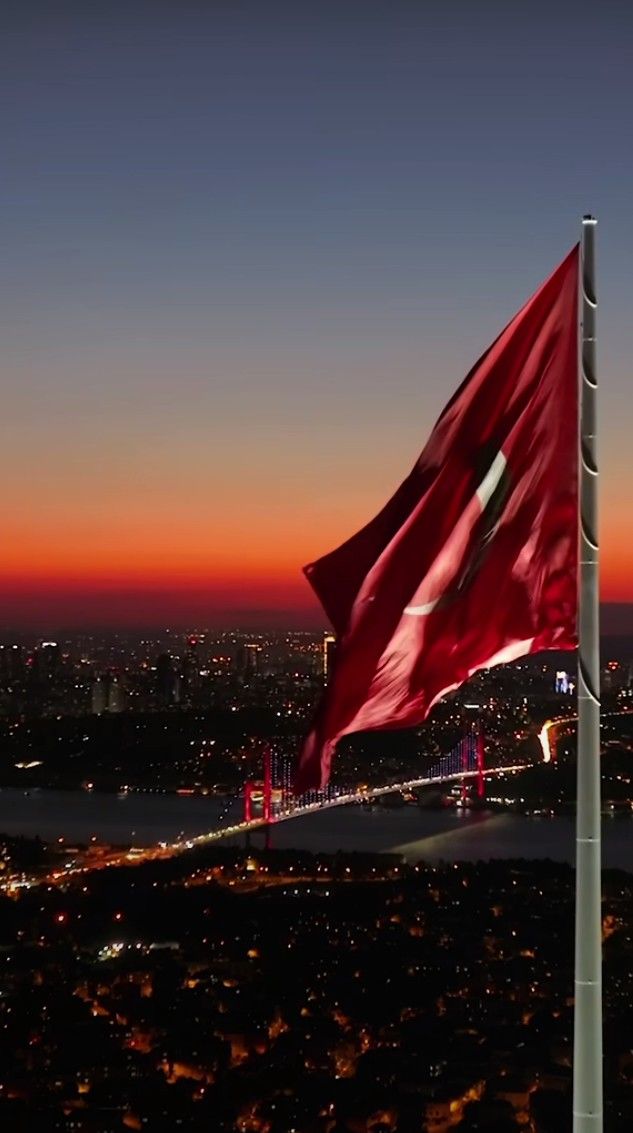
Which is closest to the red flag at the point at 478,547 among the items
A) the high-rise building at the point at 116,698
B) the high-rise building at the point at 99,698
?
the high-rise building at the point at 99,698

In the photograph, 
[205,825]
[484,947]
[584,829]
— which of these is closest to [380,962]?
[484,947]

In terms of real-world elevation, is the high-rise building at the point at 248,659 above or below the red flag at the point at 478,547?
above

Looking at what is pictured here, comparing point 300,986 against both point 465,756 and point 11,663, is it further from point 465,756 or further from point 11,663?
point 11,663

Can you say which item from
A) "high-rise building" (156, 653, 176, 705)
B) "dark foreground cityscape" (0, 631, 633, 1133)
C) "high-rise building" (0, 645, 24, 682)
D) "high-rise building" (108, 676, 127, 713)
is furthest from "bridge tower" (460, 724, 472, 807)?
"high-rise building" (0, 645, 24, 682)

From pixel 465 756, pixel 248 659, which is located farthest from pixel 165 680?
pixel 465 756

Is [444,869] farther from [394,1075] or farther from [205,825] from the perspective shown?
[394,1075]

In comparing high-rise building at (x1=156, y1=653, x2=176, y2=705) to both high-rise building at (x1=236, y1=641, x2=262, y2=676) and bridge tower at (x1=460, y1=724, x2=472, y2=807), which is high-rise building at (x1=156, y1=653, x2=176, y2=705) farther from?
bridge tower at (x1=460, y1=724, x2=472, y2=807)

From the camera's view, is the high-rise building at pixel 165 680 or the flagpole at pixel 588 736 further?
the high-rise building at pixel 165 680

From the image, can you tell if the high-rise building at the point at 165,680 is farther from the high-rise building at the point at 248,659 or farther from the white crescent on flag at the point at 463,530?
the white crescent on flag at the point at 463,530

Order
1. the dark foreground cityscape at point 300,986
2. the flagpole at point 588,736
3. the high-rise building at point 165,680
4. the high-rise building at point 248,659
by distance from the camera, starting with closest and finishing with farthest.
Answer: the flagpole at point 588,736 → the dark foreground cityscape at point 300,986 → the high-rise building at point 165,680 → the high-rise building at point 248,659
